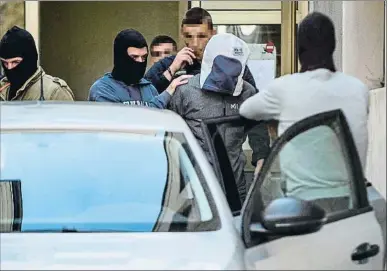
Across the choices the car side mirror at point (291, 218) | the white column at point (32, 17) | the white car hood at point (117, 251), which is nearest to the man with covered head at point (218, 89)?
the car side mirror at point (291, 218)

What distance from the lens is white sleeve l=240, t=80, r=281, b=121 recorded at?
5270mm

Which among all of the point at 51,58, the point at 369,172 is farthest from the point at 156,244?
the point at 51,58

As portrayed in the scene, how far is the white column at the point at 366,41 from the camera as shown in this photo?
10656 mm

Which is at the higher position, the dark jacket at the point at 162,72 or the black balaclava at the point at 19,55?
the black balaclava at the point at 19,55

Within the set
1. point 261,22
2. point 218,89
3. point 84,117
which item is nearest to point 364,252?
point 84,117

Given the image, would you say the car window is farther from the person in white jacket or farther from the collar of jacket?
the collar of jacket

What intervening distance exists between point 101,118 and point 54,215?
699 mm

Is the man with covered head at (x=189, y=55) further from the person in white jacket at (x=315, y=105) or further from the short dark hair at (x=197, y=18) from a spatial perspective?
the person in white jacket at (x=315, y=105)

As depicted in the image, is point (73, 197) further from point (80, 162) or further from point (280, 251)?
point (280, 251)

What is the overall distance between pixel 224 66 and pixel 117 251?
3.25 metres

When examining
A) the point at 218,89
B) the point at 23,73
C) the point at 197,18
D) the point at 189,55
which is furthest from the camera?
the point at 197,18

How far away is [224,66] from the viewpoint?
7312mm

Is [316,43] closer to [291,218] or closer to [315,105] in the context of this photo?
[315,105]

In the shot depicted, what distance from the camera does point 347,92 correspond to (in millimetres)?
5250
